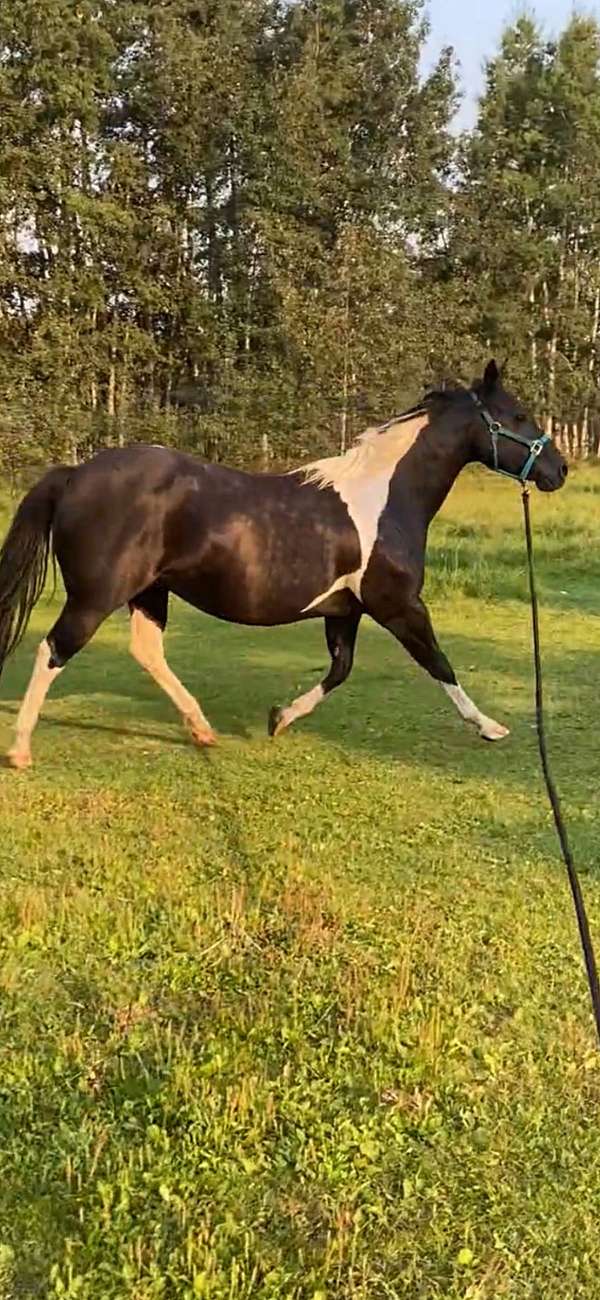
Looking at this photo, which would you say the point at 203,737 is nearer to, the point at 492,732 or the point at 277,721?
the point at 277,721

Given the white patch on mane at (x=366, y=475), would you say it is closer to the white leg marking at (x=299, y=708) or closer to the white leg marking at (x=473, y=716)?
the white leg marking at (x=299, y=708)

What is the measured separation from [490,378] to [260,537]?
1498 mm

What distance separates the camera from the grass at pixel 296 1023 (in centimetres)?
198

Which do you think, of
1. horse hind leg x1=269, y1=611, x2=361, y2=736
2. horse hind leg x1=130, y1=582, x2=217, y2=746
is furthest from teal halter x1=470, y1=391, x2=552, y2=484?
horse hind leg x1=130, y1=582, x2=217, y2=746

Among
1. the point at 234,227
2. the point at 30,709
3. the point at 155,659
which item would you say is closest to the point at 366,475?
the point at 155,659

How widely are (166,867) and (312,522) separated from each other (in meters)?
2.19

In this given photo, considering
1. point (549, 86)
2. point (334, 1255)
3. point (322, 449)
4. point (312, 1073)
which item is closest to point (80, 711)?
point (312, 1073)

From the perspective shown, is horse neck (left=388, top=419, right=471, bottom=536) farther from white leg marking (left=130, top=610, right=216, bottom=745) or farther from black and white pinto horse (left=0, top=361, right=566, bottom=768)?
white leg marking (left=130, top=610, right=216, bottom=745)

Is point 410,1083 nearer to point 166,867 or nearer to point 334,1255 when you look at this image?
point 334,1255

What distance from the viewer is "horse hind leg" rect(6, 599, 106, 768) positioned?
5.18m

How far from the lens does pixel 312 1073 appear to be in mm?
2529

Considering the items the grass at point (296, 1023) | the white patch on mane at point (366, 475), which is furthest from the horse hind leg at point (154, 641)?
the white patch on mane at point (366, 475)

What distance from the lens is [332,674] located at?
5934mm

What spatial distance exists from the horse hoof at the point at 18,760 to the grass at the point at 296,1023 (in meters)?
0.15
